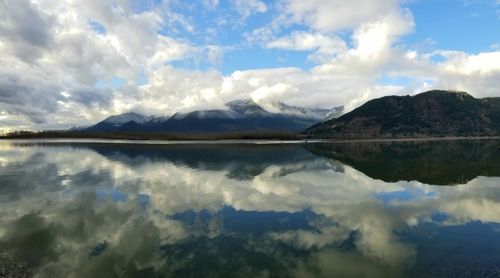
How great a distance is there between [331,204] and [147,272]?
1094 inches

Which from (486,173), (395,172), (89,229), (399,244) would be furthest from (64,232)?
(486,173)

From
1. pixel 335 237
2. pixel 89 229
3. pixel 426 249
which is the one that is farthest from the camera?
pixel 89 229

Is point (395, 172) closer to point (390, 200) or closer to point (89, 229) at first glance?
point (390, 200)

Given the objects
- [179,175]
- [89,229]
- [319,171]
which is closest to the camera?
[89,229]

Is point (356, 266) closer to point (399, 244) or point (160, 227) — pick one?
point (399, 244)

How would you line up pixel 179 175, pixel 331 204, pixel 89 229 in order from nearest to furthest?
1. pixel 89 229
2. pixel 331 204
3. pixel 179 175

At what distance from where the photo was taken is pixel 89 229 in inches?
1412

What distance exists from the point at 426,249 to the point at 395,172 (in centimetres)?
5505

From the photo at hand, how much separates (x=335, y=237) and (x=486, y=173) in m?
59.9

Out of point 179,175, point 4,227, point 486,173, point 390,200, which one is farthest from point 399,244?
point 486,173

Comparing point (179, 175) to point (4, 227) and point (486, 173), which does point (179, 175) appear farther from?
point (486, 173)

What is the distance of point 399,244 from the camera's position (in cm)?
3078

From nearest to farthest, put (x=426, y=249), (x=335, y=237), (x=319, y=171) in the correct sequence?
1. (x=426, y=249)
2. (x=335, y=237)
3. (x=319, y=171)

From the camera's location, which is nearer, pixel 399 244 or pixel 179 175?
pixel 399 244
